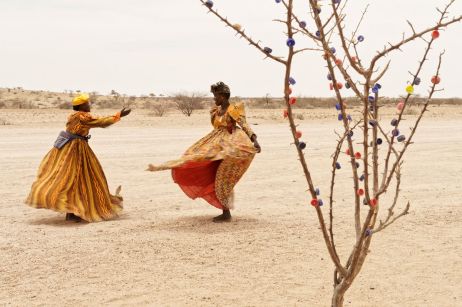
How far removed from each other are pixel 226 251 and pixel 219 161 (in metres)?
1.50

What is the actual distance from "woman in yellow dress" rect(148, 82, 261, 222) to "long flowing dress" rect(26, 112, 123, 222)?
3.58ft

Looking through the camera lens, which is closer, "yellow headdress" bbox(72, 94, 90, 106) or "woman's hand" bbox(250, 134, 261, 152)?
"woman's hand" bbox(250, 134, 261, 152)

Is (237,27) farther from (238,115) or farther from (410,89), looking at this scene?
(238,115)

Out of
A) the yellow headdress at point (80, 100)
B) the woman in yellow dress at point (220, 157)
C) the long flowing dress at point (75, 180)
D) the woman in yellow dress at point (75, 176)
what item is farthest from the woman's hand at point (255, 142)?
the yellow headdress at point (80, 100)

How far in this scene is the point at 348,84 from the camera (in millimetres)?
4242

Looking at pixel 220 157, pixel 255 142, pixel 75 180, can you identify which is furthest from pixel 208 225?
pixel 75 180

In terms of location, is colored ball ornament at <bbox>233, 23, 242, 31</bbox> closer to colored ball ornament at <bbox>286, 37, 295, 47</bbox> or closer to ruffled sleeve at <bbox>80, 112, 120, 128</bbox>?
colored ball ornament at <bbox>286, 37, 295, 47</bbox>

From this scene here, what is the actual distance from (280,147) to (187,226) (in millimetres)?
11482

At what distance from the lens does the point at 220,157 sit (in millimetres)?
8328

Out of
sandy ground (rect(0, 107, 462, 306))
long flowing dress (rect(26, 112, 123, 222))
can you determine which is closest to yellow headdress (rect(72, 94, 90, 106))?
long flowing dress (rect(26, 112, 123, 222))

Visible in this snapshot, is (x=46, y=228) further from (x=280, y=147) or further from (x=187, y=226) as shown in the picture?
(x=280, y=147)

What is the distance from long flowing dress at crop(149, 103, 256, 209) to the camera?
27.5ft

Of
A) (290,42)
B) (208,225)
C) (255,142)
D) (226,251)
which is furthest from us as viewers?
(208,225)

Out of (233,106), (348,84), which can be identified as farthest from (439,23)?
(233,106)
